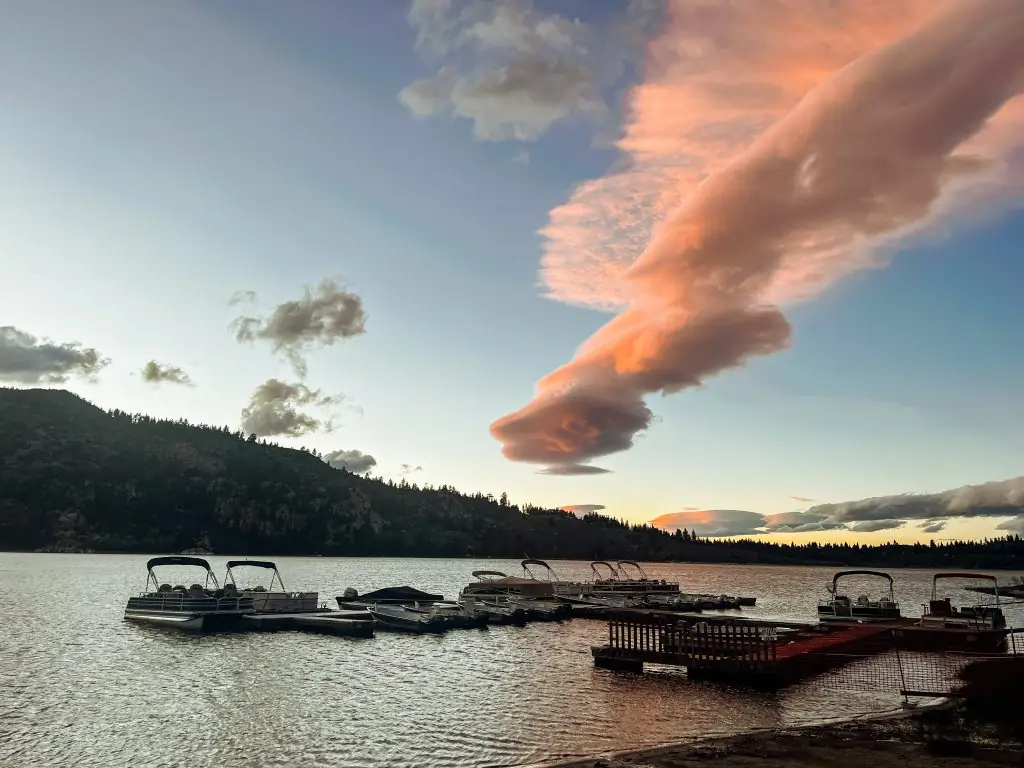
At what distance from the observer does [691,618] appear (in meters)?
41.9

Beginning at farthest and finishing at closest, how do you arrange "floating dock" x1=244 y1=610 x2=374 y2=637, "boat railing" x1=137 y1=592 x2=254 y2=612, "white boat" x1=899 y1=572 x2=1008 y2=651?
"boat railing" x1=137 y1=592 x2=254 y2=612
"floating dock" x1=244 y1=610 x2=374 y2=637
"white boat" x1=899 y1=572 x2=1008 y2=651

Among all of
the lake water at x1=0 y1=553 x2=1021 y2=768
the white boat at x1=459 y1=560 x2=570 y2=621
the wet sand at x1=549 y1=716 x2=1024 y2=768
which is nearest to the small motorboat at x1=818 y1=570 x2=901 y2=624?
the lake water at x1=0 y1=553 x2=1021 y2=768

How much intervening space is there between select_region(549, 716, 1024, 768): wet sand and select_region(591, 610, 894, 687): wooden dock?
10.6 meters

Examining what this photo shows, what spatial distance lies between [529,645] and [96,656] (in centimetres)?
3150

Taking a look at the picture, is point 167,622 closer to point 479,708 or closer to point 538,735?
point 479,708

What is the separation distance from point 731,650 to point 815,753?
15126 millimetres

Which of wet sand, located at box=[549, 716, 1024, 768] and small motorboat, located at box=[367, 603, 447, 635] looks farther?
small motorboat, located at box=[367, 603, 447, 635]

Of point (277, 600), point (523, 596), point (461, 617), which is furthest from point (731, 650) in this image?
point (523, 596)

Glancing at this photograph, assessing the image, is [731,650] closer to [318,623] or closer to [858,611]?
[858,611]

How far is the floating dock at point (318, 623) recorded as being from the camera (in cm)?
5878

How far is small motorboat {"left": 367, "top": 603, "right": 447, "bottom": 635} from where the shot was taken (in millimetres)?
62272

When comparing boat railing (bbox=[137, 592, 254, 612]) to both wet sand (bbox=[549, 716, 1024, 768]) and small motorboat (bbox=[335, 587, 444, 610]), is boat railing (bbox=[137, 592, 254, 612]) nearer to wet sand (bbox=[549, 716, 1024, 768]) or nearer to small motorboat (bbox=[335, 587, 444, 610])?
small motorboat (bbox=[335, 587, 444, 610])

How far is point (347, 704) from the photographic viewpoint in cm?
3297

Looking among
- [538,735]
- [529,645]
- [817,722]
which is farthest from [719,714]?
[529,645]
